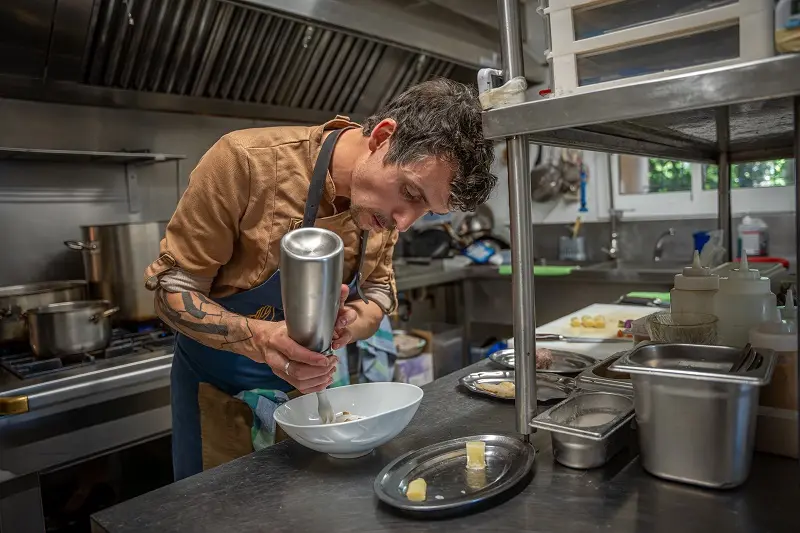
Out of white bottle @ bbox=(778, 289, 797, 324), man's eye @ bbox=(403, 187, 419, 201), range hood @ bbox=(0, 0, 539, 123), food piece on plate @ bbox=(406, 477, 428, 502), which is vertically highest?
range hood @ bbox=(0, 0, 539, 123)

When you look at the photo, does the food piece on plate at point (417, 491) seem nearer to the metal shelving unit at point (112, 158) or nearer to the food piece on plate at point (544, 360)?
the food piece on plate at point (544, 360)

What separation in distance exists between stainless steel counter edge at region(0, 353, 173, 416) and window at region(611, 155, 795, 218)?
2623 mm

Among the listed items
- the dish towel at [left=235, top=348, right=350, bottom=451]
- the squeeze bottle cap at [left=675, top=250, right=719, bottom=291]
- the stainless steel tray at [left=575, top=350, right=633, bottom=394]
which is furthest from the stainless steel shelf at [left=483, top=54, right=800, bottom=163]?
the dish towel at [left=235, top=348, right=350, bottom=451]

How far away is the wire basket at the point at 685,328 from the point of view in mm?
994

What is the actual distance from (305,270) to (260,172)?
0.57 m

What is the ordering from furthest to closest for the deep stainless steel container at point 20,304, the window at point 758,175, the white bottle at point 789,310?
the window at point 758,175 < the deep stainless steel container at point 20,304 < the white bottle at point 789,310

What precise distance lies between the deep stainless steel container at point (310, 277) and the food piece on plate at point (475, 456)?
0.92 feet

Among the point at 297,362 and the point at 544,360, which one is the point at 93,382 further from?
the point at 544,360

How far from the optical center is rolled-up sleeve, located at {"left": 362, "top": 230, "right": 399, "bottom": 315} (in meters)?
1.57

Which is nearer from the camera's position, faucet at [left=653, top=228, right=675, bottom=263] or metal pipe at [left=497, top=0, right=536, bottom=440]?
metal pipe at [left=497, top=0, right=536, bottom=440]

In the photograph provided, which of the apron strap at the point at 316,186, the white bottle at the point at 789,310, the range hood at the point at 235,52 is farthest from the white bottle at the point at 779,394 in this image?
the range hood at the point at 235,52

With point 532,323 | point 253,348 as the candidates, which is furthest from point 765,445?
point 253,348

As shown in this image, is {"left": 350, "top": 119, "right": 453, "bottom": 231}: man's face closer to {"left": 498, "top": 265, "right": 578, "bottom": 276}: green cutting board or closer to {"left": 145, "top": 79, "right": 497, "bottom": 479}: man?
{"left": 145, "top": 79, "right": 497, "bottom": 479}: man

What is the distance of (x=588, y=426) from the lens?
92 centimetres
